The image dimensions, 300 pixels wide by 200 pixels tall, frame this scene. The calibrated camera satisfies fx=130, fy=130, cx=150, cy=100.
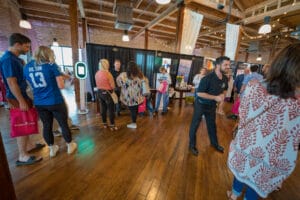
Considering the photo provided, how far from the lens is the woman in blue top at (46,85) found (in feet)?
5.12

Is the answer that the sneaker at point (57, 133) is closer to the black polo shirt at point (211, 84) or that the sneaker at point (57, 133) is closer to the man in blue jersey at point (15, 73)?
the man in blue jersey at point (15, 73)

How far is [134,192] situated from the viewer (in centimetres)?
146

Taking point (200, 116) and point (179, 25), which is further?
point (179, 25)

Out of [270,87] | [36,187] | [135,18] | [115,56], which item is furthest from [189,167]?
[135,18]

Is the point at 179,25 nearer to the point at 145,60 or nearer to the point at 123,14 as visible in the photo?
the point at 145,60

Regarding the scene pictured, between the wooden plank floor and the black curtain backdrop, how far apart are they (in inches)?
97.8

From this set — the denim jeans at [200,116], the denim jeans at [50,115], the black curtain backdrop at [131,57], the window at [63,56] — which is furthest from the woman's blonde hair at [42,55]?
the window at [63,56]

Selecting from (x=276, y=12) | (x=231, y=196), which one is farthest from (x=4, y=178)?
(x=276, y=12)

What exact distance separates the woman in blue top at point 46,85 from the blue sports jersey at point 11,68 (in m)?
0.09

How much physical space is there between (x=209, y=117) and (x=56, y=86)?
230 centimetres

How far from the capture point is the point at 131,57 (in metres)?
4.69

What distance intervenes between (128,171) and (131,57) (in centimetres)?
387

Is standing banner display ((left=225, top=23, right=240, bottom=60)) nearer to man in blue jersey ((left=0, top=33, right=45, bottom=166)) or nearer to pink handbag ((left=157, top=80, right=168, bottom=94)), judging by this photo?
pink handbag ((left=157, top=80, right=168, bottom=94))

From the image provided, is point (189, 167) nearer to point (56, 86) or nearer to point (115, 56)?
point (56, 86)
